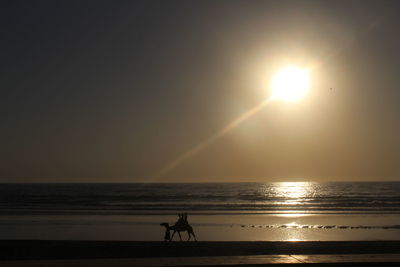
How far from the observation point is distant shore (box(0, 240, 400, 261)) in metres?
15.4

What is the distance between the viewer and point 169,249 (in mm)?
16453

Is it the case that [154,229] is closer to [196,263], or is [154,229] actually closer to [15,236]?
[15,236]

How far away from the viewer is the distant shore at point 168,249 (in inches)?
605

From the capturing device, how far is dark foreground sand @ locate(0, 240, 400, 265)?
50.2 ft

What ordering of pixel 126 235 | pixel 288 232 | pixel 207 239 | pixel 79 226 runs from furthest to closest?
1. pixel 79 226
2. pixel 288 232
3. pixel 126 235
4. pixel 207 239

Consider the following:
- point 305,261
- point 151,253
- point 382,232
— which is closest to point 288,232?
point 382,232

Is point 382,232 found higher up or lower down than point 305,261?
higher up

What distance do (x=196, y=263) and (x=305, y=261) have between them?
2.10 metres

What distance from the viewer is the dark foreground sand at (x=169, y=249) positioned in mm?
15305

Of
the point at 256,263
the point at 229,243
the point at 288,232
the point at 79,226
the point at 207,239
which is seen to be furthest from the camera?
the point at 79,226

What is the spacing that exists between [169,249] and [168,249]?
40mm

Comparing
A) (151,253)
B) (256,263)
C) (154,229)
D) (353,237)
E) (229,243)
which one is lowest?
(256,263)

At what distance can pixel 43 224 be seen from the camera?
28406 mm

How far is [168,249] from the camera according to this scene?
54.0 feet
